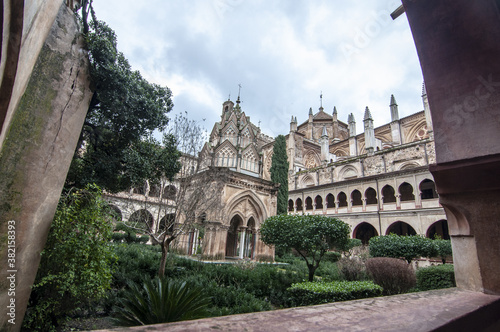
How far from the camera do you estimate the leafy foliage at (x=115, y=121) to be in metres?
5.07

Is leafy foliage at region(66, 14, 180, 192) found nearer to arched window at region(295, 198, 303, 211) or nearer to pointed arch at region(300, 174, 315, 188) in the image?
arched window at region(295, 198, 303, 211)

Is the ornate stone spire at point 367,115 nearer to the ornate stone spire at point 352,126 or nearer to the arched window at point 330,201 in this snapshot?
the ornate stone spire at point 352,126

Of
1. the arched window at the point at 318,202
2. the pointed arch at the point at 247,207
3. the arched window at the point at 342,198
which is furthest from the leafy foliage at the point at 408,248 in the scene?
the arched window at the point at 318,202

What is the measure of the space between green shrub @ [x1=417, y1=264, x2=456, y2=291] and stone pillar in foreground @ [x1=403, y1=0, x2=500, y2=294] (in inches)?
263

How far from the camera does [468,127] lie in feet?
8.23

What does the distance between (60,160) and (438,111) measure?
579cm

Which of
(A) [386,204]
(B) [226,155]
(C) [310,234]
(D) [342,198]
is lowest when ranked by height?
(C) [310,234]

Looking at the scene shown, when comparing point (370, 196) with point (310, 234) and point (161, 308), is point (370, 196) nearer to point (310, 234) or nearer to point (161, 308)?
point (310, 234)

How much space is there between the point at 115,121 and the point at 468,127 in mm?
6243

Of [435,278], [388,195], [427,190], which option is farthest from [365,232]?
[435,278]

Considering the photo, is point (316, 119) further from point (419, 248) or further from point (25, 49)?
point (25, 49)

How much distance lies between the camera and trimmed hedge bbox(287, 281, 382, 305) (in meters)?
6.05

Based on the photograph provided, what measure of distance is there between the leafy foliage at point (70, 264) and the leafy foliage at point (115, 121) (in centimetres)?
189

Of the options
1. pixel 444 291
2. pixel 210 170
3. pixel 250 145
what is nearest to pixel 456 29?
pixel 444 291
